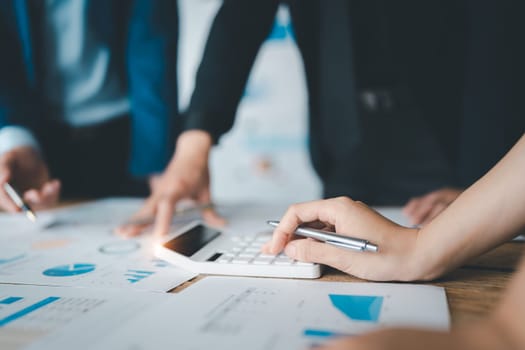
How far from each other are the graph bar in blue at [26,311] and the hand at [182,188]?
0.28 meters

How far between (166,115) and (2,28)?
442 mm

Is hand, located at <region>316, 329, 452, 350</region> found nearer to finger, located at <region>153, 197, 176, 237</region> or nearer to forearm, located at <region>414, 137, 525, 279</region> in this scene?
forearm, located at <region>414, 137, 525, 279</region>

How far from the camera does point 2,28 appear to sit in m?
1.04

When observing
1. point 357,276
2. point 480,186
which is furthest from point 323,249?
point 480,186

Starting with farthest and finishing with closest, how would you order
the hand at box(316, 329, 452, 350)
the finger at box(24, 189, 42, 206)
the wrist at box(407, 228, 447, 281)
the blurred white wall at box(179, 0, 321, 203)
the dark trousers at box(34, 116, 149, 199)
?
the blurred white wall at box(179, 0, 321, 203) < the dark trousers at box(34, 116, 149, 199) < the finger at box(24, 189, 42, 206) < the wrist at box(407, 228, 447, 281) < the hand at box(316, 329, 452, 350)

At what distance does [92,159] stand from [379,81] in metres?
0.82

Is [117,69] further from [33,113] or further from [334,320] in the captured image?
[334,320]

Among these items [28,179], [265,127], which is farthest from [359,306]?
[265,127]

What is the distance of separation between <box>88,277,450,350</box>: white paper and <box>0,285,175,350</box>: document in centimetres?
2

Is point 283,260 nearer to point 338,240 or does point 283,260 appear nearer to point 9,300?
point 338,240

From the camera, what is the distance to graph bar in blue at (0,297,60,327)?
376 millimetres

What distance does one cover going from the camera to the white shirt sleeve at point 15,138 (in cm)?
94

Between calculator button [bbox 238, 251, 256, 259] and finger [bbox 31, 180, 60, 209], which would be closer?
calculator button [bbox 238, 251, 256, 259]

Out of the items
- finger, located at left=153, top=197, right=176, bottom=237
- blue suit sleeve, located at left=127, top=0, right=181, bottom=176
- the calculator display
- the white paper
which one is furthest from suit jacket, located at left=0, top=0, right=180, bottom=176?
the white paper
